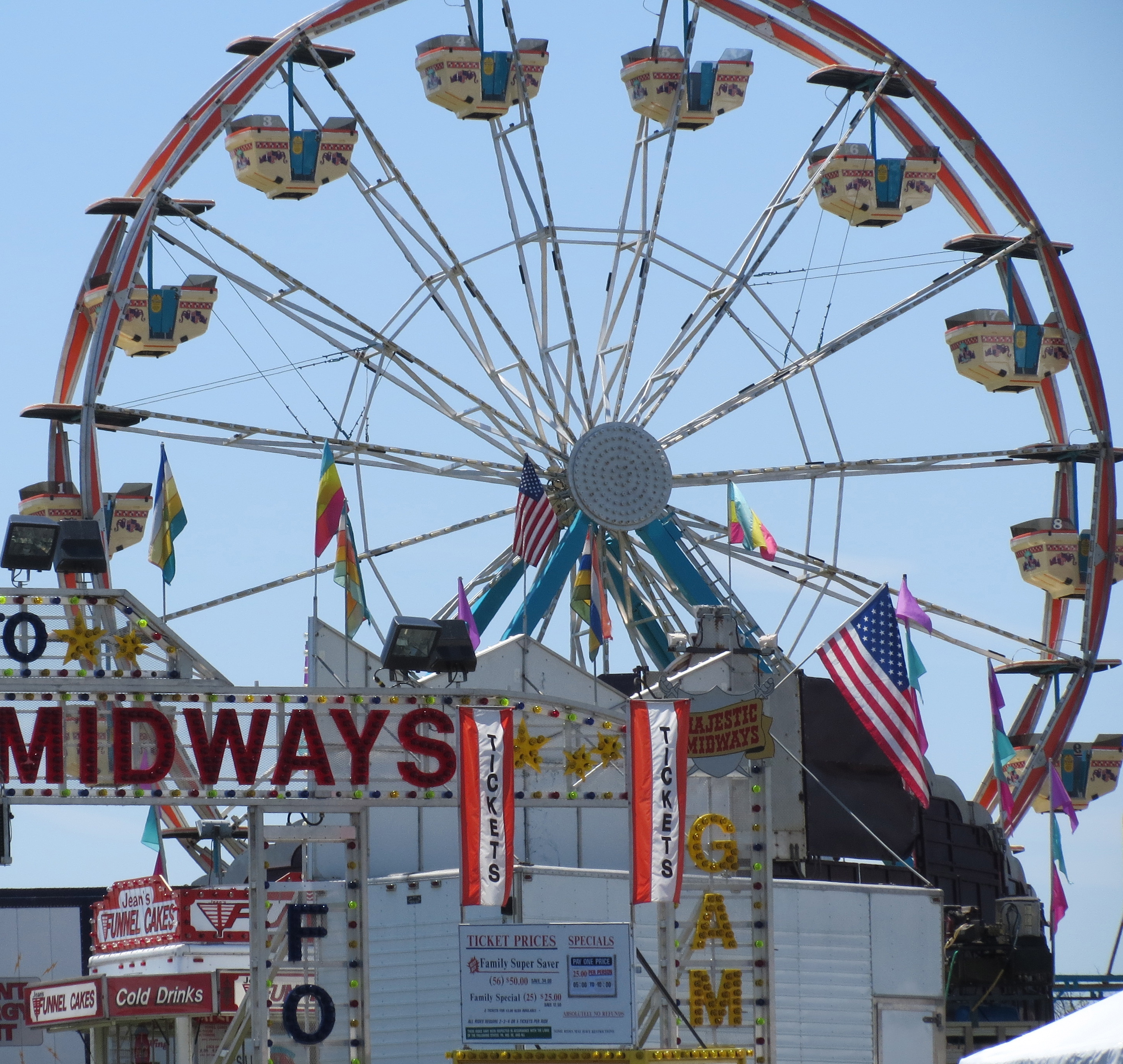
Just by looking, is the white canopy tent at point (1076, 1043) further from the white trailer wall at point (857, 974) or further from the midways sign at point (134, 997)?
the midways sign at point (134, 997)

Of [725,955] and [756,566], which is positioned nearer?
[725,955]

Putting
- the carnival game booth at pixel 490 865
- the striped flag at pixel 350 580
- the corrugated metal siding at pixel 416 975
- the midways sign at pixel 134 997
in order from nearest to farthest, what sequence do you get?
the carnival game booth at pixel 490 865
the corrugated metal siding at pixel 416 975
the midways sign at pixel 134 997
the striped flag at pixel 350 580

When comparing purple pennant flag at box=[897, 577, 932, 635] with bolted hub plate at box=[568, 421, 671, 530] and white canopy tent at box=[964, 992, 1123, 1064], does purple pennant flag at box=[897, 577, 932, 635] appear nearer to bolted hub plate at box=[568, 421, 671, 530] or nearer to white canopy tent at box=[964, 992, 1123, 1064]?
bolted hub plate at box=[568, 421, 671, 530]

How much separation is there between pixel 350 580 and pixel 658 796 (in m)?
8.85

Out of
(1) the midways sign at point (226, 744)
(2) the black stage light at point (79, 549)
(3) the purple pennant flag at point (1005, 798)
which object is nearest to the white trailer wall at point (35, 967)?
(3) the purple pennant flag at point (1005, 798)

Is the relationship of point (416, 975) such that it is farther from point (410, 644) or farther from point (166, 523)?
point (166, 523)

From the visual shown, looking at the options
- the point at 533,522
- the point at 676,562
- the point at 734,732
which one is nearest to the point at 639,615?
the point at 676,562

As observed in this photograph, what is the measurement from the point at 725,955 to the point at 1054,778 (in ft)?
36.3

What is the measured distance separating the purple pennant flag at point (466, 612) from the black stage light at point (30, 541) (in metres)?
6.92

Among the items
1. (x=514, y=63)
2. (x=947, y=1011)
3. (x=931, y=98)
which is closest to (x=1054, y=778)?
(x=947, y=1011)

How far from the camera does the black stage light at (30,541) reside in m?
17.8

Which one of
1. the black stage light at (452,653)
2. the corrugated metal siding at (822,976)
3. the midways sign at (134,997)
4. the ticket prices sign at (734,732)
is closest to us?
the black stage light at (452,653)

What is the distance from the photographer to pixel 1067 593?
3139 centimetres

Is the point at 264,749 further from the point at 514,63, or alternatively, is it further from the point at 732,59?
the point at 732,59
